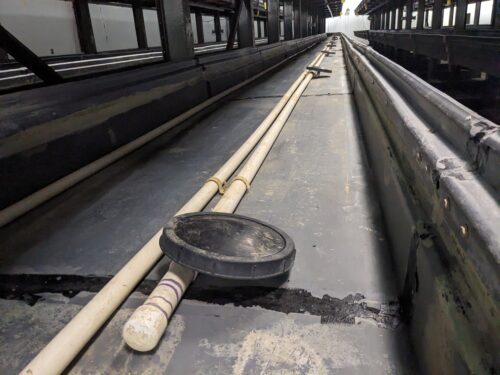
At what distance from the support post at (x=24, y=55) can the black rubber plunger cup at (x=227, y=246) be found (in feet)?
4.65

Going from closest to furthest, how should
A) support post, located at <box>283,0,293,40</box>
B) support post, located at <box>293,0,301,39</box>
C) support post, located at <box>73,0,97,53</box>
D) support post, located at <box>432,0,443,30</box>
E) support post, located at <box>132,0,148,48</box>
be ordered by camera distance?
support post, located at <box>73,0,97,53</box> < support post, located at <box>132,0,148,48</box> < support post, located at <box>432,0,443,30</box> < support post, located at <box>283,0,293,40</box> < support post, located at <box>293,0,301,39</box>

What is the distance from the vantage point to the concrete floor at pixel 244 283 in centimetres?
84

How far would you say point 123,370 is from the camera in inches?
32.1

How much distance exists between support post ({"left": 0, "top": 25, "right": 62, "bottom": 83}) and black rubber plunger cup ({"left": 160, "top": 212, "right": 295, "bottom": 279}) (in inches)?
55.8

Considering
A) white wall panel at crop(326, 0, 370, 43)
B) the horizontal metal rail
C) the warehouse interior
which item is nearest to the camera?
the horizontal metal rail

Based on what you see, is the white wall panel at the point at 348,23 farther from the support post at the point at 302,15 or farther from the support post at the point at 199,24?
the support post at the point at 199,24

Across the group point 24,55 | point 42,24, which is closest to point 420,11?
point 42,24

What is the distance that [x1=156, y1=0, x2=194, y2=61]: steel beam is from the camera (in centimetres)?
307

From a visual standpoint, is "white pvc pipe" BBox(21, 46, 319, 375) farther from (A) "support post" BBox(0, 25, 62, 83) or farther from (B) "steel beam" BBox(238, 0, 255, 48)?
(B) "steel beam" BBox(238, 0, 255, 48)

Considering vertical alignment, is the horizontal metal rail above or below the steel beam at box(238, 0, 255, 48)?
below

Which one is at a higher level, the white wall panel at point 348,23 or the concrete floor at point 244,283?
the white wall panel at point 348,23

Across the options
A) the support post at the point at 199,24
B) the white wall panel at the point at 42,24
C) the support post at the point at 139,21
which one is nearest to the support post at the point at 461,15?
the support post at the point at 139,21

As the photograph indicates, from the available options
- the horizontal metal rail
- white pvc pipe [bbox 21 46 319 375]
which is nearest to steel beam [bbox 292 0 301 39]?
the horizontal metal rail

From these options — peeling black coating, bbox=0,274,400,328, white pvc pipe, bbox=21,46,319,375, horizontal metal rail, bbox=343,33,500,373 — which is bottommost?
peeling black coating, bbox=0,274,400,328
